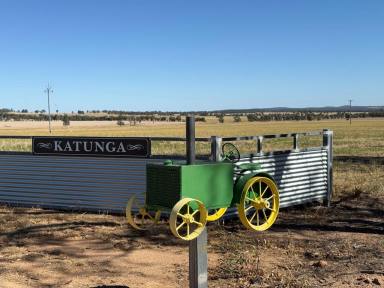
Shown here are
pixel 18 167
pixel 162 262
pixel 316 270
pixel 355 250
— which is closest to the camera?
pixel 316 270

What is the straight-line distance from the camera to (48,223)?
8.07 m

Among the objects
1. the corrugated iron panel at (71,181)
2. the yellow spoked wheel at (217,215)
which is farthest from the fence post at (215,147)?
the yellow spoked wheel at (217,215)

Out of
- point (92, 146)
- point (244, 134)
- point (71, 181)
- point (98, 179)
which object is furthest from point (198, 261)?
point (244, 134)

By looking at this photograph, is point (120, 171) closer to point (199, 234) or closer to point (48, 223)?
point (48, 223)

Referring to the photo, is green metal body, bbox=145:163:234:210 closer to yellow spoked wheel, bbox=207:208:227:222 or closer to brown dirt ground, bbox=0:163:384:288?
yellow spoked wheel, bbox=207:208:227:222

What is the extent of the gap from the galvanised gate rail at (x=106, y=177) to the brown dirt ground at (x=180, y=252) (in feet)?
1.20

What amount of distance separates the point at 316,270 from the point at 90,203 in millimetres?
4769

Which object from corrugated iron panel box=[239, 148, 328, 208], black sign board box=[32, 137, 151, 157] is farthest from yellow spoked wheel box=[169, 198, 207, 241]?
black sign board box=[32, 137, 151, 157]

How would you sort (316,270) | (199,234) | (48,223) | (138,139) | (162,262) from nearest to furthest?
(199,234) < (316,270) < (162,262) < (48,223) < (138,139)

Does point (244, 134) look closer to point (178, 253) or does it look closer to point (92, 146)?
point (92, 146)

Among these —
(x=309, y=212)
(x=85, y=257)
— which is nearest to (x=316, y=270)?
(x=85, y=257)

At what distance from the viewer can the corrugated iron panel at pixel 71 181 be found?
884cm

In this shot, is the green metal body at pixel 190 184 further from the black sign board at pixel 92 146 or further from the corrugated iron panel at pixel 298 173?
the black sign board at pixel 92 146

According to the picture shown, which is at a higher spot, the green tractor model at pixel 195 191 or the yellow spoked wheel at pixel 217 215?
the green tractor model at pixel 195 191
